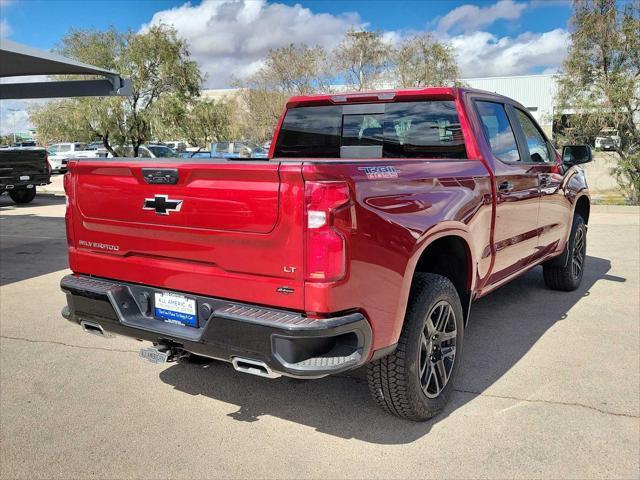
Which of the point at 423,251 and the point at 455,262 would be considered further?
the point at 455,262

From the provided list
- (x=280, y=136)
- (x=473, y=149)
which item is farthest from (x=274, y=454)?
(x=280, y=136)

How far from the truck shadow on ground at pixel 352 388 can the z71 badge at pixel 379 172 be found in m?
1.48

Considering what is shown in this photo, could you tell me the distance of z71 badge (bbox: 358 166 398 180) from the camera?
2803 millimetres

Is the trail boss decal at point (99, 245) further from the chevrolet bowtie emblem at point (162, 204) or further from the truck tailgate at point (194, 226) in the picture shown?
the chevrolet bowtie emblem at point (162, 204)

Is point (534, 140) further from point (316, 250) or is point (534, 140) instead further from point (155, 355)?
point (155, 355)

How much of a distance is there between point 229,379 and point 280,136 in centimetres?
212

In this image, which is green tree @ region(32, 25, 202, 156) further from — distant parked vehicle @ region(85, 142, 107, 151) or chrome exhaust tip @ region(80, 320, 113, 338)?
chrome exhaust tip @ region(80, 320, 113, 338)

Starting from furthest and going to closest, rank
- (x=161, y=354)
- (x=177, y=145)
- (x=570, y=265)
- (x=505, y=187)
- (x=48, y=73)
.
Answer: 1. (x=177, y=145)
2. (x=48, y=73)
3. (x=570, y=265)
4. (x=505, y=187)
5. (x=161, y=354)

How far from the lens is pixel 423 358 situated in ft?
11.1

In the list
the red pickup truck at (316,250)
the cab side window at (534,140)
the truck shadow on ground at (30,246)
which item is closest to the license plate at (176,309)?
the red pickup truck at (316,250)

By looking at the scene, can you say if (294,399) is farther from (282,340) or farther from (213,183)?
(213,183)

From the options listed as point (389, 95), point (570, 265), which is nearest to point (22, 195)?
point (389, 95)

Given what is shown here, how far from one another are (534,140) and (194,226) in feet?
11.8

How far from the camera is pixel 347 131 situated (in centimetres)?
462
